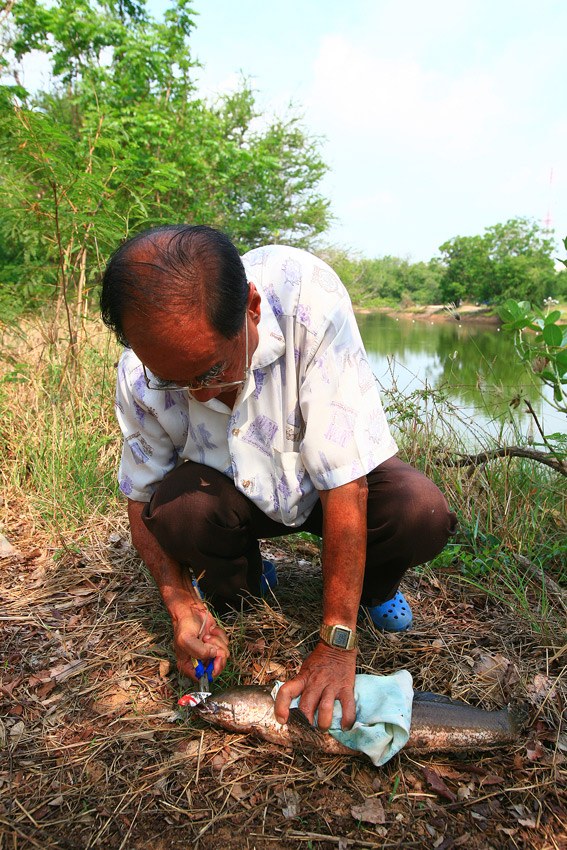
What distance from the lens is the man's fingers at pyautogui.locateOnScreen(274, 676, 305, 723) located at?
1.48 metres

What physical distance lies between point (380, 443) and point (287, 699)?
2.30 ft

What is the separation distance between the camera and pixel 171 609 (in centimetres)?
180

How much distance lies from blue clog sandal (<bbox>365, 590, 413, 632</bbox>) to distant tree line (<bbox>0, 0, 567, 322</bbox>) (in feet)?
8.76

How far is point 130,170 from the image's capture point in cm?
479

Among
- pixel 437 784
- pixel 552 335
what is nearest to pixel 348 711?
pixel 437 784

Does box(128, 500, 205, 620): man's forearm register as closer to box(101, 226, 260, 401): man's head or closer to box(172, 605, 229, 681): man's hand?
box(172, 605, 229, 681): man's hand

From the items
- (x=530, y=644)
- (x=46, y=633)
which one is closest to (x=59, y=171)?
(x=46, y=633)

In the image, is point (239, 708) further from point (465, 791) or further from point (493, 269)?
point (493, 269)

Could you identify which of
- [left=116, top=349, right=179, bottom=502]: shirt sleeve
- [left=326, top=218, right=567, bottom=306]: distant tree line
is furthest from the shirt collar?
[left=326, top=218, right=567, bottom=306]: distant tree line

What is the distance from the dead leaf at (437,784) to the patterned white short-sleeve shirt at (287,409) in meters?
0.75

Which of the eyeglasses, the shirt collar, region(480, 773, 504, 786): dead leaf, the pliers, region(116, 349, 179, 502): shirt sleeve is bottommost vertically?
region(480, 773, 504, 786): dead leaf

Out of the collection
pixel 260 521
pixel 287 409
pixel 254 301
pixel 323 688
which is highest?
pixel 254 301

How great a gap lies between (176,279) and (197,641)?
1.01 meters

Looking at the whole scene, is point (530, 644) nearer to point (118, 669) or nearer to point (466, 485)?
point (466, 485)
